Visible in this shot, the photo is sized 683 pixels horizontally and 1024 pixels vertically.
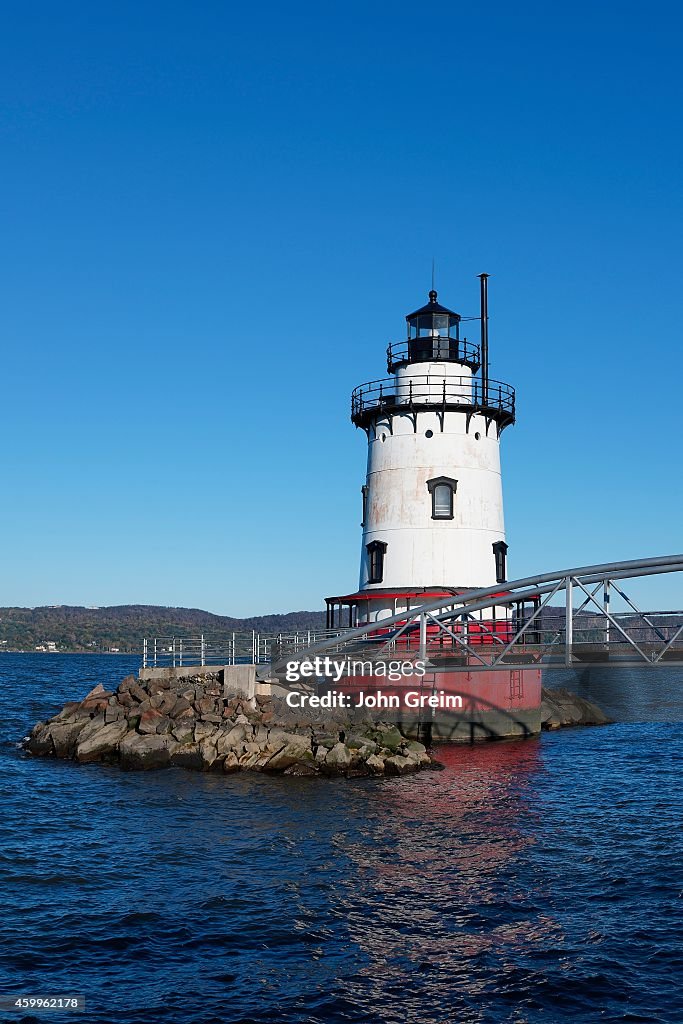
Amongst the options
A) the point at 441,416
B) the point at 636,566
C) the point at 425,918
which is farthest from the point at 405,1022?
the point at 441,416

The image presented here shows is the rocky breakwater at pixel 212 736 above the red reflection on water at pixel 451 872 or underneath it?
above

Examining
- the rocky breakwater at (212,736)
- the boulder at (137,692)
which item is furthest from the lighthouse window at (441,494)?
the boulder at (137,692)

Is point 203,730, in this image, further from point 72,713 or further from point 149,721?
point 72,713

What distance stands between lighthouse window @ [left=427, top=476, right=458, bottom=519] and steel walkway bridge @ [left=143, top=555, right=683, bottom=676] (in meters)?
4.39

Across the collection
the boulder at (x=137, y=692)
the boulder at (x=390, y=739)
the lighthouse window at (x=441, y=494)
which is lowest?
the boulder at (x=390, y=739)

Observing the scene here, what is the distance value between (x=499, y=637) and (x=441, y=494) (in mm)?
6439

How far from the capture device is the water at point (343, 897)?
13445 mm

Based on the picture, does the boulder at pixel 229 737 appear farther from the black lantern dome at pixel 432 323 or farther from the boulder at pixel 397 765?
the black lantern dome at pixel 432 323

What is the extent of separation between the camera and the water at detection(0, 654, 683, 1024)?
13445 mm

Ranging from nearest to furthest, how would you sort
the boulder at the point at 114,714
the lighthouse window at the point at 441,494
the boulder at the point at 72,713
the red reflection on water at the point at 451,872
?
1. the red reflection on water at the point at 451,872
2. the boulder at the point at 114,714
3. the boulder at the point at 72,713
4. the lighthouse window at the point at 441,494

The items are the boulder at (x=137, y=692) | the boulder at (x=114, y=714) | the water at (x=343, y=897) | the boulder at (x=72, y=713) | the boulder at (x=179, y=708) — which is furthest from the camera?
the boulder at (x=72, y=713)

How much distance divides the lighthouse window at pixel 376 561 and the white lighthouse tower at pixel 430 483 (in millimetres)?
50

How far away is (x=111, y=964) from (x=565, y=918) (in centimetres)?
724

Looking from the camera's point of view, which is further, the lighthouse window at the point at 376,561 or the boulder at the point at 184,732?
the lighthouse window at the point at 376,561
